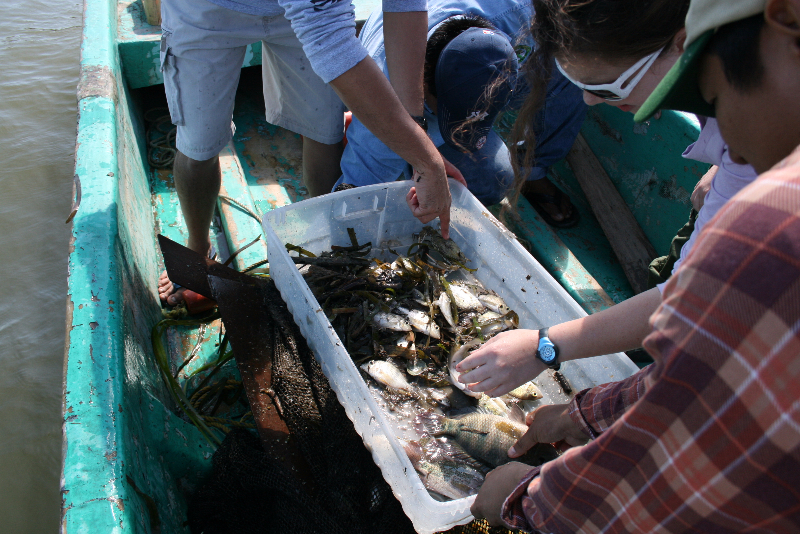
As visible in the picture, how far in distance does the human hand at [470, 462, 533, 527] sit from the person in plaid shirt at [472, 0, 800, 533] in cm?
43

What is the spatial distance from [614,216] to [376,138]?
1638 mm

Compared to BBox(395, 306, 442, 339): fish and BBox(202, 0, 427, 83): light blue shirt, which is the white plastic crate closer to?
BBox(395, 306, 442, 339): fish

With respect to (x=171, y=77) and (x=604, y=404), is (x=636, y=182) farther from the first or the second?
(x=171, y=77)

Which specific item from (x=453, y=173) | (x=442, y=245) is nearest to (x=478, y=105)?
(x=453, y=173)

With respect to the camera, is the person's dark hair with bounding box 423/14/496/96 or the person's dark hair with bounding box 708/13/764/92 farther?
the person's dark hair with bounding box 423/14/496/96

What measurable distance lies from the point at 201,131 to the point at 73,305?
3.46 feet

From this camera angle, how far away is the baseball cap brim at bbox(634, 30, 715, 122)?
73 cm

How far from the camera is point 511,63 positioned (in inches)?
91.0

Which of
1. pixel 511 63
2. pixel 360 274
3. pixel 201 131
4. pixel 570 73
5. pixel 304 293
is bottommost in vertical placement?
pixel 360 274

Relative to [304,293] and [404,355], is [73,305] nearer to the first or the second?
[304,293]

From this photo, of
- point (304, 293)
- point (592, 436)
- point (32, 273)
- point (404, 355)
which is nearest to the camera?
point (592, 436)

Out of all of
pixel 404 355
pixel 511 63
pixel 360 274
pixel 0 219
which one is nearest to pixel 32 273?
pixel 0 219

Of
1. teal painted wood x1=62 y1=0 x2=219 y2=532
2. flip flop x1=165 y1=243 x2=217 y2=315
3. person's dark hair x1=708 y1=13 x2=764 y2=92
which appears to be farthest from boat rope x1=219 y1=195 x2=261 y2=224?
person's dark hair x1=708 y1=13 x2=764 y2=92

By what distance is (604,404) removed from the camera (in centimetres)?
152
